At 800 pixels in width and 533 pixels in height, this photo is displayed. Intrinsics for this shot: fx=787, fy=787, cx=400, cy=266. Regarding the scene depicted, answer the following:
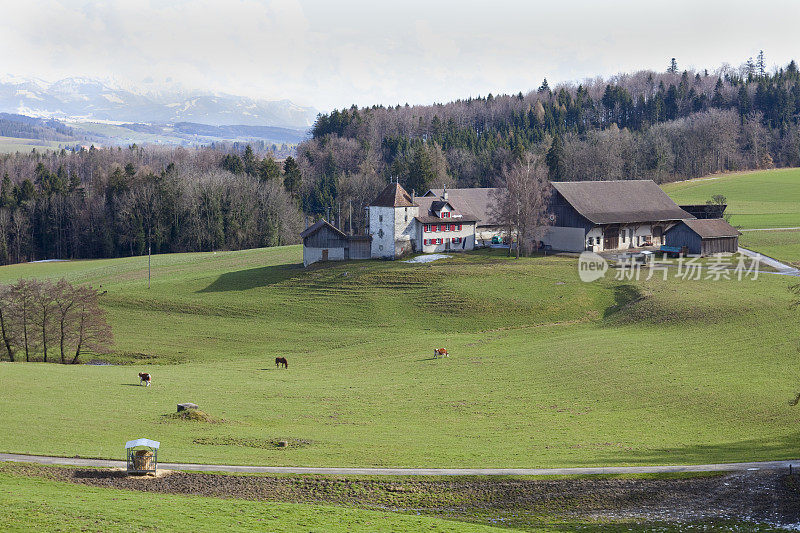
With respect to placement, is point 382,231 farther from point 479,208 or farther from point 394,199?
point 479,208

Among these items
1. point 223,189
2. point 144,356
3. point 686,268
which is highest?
point 223,189

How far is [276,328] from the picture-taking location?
221 ft

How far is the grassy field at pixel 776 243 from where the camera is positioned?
8456 cm

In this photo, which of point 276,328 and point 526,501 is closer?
point 526,501

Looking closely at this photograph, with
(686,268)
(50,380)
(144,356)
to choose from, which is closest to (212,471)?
(50,380)

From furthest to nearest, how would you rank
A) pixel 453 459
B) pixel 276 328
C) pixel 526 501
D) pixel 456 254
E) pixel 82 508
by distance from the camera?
1. pixel 456 254
2. pixel 276 328
3. pixel 453 459
4. pixel 526 501
5. pixel 82 508

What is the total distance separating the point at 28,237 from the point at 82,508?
124m

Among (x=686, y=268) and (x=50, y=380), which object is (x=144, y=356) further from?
(x=686, y=268)

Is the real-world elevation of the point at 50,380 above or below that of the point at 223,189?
below

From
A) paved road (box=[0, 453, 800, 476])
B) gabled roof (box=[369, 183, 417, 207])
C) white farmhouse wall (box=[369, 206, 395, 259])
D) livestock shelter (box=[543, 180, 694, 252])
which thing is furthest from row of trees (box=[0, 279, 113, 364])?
livestock shelter (box=[543, 180, 694, 252])

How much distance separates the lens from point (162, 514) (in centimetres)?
2288

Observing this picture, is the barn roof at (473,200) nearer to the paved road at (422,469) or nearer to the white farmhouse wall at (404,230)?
the white farmhouse wall at (404,230)

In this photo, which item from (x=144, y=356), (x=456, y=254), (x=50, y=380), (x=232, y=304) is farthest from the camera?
(x=456, y=254)

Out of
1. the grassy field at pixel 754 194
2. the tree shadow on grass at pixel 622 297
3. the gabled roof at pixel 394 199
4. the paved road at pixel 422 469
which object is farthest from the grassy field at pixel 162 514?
the grassy field at pixel 754 194
